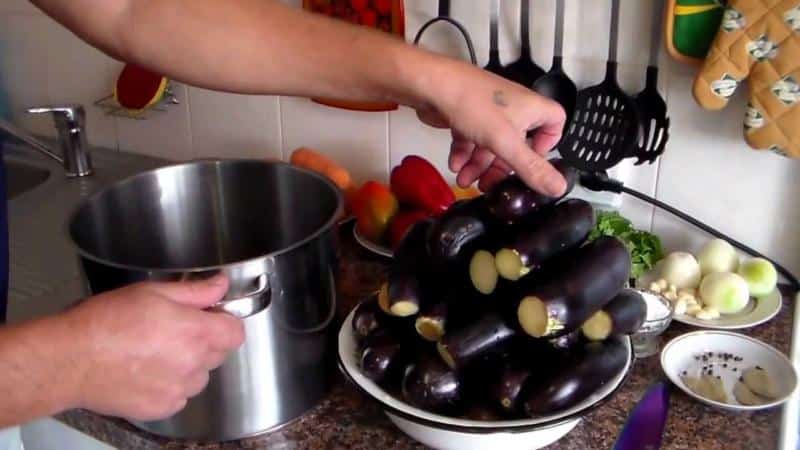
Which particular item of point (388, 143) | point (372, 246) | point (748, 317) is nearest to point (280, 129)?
point (388, 143)

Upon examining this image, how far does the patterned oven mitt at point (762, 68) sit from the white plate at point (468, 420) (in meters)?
0.28

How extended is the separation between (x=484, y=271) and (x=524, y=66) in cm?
39

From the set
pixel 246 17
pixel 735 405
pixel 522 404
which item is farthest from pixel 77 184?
pixel 735 405

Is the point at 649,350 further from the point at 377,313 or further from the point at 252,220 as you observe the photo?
the point at 252,220

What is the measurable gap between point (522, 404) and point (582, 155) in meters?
0.39

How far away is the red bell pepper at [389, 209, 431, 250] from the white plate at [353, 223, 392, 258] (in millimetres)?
11

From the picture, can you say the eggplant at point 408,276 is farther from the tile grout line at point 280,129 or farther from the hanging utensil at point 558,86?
the tile grout line at point 280,129

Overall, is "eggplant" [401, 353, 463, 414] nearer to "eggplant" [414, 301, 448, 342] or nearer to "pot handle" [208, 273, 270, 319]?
"eggplant" [414, 301, 448, 342]

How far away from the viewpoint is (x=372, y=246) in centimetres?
108

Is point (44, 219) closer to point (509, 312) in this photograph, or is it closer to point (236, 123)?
point (236, 123)

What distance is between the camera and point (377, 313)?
2.58 ft

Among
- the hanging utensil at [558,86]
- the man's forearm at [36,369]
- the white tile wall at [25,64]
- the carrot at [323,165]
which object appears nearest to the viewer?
the man's forearm at [36,369]

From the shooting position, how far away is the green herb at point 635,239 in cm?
96

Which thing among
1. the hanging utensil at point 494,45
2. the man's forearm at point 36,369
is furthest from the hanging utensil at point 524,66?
the man's forearm at point 36,369
